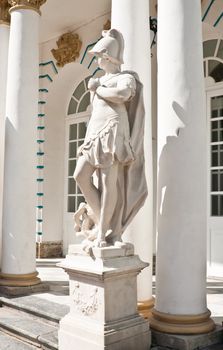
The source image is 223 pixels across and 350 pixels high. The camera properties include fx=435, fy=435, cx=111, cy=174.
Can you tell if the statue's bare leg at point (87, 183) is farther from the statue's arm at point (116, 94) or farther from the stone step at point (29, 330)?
the stone step at point (29, 330)

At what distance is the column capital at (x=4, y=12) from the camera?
677cm

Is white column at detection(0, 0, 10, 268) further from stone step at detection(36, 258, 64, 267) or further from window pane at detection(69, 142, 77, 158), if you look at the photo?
window pane at detection(69, 142, 77, 158)

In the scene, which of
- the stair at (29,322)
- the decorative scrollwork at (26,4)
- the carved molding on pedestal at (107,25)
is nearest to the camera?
the stair at (29,322)

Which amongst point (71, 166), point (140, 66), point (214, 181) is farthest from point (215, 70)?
point (71, 166)

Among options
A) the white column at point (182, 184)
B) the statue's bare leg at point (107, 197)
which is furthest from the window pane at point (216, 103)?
the statue's bare leg at point (107, 197)

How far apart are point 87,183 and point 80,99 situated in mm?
6450

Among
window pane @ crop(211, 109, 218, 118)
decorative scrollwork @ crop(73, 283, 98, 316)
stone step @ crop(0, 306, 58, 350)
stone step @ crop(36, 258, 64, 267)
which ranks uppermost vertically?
window pane @ crop(211, 109, 218, 118)

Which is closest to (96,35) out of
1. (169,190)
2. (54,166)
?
(54,166)

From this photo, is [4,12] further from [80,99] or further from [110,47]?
[110,47]

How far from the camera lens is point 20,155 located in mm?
6160

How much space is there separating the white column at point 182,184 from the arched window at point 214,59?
354cm

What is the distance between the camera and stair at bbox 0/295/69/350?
436 centimetres

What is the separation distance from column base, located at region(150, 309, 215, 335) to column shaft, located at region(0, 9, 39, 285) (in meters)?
2.70

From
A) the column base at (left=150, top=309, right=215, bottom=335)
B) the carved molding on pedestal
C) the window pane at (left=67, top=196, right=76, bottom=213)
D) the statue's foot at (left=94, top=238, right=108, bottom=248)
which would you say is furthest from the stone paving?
the carved molding on pedestal
